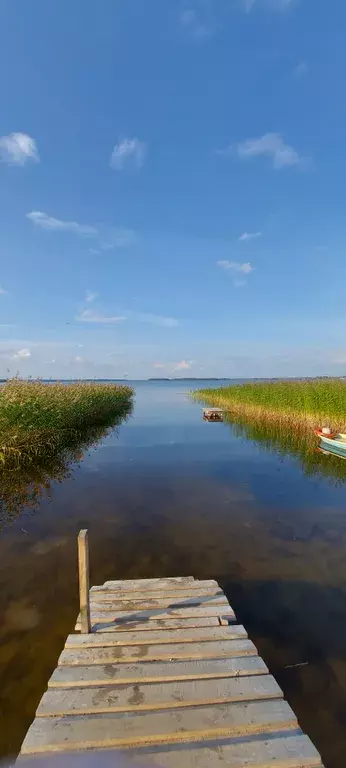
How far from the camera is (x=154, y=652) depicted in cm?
394

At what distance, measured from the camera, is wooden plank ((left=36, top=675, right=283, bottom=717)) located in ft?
10.5

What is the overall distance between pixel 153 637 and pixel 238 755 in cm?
160

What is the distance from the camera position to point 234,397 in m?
36.7

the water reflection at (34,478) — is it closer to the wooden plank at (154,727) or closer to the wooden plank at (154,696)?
the wooden plank at (154,696)

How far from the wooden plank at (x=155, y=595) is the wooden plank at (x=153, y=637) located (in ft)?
2.51

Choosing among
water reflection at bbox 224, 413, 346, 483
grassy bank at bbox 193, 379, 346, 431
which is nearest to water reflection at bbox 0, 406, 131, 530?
water reflection at bbox 224, 413, 346, 483

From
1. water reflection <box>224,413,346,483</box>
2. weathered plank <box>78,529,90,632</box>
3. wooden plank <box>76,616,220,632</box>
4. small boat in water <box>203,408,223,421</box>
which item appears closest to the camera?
weathered plank <box>78,529,90,632</box>

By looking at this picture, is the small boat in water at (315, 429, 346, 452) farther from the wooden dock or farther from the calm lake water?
the wooden dock

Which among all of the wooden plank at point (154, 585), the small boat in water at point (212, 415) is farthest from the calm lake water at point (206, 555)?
the small boat in water at point (212, 415)

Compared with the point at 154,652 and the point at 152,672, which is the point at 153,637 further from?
the point at 152,672

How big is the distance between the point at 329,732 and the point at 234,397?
109 ft

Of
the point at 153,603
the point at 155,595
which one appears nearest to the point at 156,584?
the point at 155,595

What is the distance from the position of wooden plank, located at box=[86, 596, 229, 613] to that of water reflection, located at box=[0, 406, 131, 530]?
17.5 feet

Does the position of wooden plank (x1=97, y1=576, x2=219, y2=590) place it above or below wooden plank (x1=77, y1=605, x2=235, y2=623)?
below
